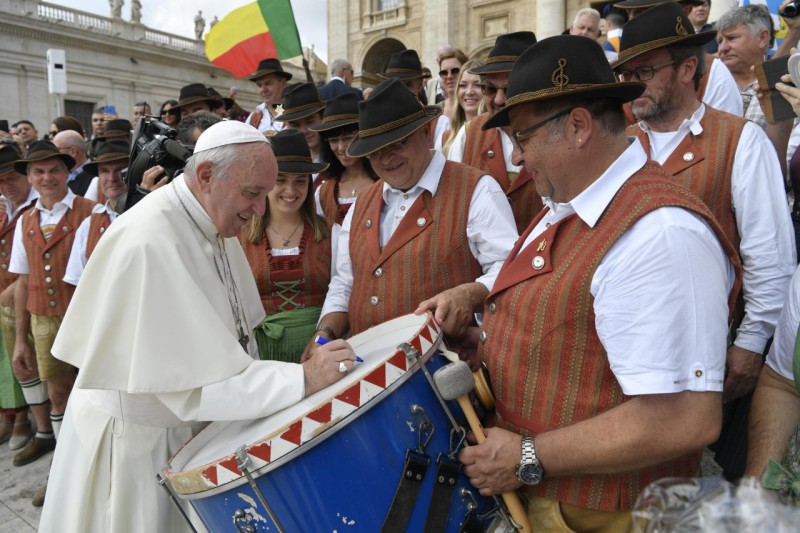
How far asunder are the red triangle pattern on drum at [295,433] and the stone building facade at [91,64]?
28.0 meters

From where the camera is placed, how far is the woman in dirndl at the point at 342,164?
167 inches

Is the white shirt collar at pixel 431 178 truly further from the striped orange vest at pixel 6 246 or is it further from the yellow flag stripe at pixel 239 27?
the yellow flag stripe at pixel 239 27

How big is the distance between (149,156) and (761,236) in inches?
127

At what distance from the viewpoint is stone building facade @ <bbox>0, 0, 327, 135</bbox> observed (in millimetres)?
25922

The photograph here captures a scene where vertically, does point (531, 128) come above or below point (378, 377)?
above

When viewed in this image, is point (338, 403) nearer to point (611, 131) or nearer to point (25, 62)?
point (611, 131)

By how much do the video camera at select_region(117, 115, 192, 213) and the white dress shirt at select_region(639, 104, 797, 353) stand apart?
2.79m

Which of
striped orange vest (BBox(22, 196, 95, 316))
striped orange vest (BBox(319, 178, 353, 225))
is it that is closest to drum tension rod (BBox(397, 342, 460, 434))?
striped orange vest (BBox(319, 178, 353, 225))

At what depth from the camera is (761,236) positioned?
2.46m

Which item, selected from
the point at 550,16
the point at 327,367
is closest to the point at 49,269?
the point at 327,367

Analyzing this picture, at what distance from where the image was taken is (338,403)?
1561mm

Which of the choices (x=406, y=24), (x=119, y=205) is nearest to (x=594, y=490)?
(x=119, y=205)

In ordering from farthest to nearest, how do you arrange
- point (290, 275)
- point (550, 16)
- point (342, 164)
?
1. point (550, 16)
2. point (342, 164)
3. point (290, 275)

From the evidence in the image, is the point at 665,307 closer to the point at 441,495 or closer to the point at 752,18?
the point at 441,495
